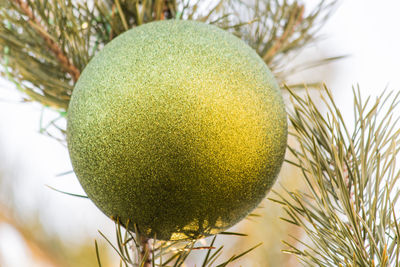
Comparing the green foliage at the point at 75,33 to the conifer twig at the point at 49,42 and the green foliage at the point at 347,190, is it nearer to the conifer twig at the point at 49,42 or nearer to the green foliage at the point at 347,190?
the conifer twig at the point at 49,42

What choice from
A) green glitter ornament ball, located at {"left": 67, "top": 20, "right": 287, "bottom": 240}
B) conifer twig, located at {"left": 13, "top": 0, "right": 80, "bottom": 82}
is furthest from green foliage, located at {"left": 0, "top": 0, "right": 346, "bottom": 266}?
green glitter ornament ball, located at {"left": 67, "top": 20, "right": 287, "bottom": 240}

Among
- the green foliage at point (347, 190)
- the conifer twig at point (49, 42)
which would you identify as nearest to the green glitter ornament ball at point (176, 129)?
the green foliage at point (347, 190)

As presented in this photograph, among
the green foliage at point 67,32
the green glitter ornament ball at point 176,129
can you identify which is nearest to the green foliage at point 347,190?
the green glitter ornament ball at point 176,129

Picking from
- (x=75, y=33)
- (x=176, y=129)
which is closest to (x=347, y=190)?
(x=176, y=129)

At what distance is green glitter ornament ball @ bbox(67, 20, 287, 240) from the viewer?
39 cm

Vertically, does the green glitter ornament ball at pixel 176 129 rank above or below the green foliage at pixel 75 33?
below

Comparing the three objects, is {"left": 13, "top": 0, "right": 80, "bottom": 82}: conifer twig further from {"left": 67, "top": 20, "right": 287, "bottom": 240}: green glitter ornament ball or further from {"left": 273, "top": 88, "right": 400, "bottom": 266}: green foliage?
{"left": 273, "top": 88, "right": 400, "bottom": 266}: green foliage

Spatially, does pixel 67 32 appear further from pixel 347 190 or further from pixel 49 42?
pixel 347 190

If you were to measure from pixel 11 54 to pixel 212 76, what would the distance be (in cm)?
32

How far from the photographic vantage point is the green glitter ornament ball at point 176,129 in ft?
1.29

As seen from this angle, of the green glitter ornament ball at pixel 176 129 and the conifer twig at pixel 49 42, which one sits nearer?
the green glitter ornament ball at pixel 176 129

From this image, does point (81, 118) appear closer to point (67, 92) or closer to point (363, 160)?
point (67, 92)

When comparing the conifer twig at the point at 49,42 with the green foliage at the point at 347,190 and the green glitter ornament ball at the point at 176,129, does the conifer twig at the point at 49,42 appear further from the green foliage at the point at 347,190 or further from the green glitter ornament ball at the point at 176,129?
the green foliage at the point at 347,190

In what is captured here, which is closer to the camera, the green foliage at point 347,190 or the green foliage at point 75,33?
the green foliage at point 347,190
